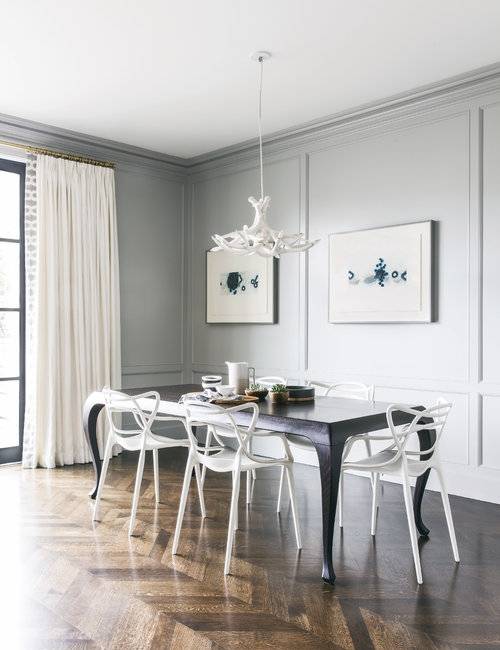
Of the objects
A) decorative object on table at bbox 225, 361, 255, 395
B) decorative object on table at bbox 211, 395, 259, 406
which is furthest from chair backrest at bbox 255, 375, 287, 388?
decorative object on table at bbox 211, 395, 259, 406

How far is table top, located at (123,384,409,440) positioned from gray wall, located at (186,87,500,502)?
106cm

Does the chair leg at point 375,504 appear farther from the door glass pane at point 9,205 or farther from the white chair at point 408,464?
the door glass pane at point 9,205

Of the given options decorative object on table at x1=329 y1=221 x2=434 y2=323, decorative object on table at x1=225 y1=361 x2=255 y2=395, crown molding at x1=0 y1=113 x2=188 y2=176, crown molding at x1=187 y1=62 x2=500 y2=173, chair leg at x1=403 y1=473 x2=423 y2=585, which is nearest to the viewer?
chair leg at x1=403 y1=473 x2=423 y2=585

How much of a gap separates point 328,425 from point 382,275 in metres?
2.20

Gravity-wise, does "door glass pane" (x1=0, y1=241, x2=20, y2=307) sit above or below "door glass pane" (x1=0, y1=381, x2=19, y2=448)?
above

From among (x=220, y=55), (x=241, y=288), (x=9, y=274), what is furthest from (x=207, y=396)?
(x=9, y=274)

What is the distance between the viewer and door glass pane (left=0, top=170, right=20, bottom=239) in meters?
5.44

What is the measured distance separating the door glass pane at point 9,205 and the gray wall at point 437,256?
6.44ft

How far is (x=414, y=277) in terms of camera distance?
4.70m

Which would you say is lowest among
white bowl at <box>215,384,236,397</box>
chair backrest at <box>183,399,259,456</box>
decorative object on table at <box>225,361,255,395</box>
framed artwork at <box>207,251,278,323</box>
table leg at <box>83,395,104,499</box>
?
table leg at <box>83,395,104,499</box>

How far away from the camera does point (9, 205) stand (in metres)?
5.48

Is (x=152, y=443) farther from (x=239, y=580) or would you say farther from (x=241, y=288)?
(x=241, y=288)

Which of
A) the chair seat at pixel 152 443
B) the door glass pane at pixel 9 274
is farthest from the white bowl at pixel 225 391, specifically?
the door glass pane at pixel 9 274

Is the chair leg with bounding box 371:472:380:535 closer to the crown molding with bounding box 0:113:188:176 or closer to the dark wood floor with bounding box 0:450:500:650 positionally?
the dark wood floor with bounding box 0:450:500:650
